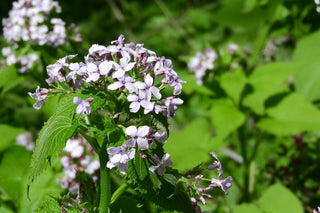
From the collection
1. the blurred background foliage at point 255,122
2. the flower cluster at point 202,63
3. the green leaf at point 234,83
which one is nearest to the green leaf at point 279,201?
the blurred background foliage at point 255,122

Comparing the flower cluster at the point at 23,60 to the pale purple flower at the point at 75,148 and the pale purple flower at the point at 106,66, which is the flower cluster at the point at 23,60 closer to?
the pale purple flower at the point at 75,148

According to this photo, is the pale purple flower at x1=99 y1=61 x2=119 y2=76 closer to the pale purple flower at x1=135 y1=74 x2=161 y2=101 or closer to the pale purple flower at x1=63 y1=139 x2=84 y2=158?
the pale purple flower at x1=135 y1=74 x2=161 y2=101

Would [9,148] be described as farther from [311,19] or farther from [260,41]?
[311,19]

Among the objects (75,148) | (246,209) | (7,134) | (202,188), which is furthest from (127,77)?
(7,134)

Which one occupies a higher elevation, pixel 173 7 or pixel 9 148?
pixel 9 148

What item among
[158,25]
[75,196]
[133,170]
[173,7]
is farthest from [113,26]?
[133,170]

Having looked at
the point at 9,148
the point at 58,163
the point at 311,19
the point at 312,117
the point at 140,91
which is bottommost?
the point at 312,117
